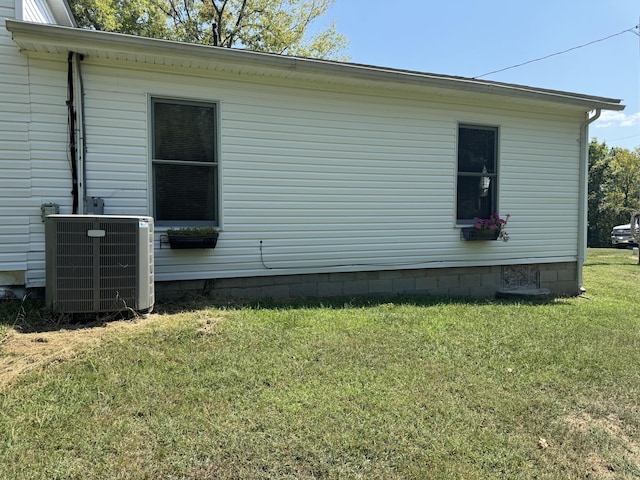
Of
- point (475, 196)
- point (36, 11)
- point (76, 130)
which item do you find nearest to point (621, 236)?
point (475, 196)

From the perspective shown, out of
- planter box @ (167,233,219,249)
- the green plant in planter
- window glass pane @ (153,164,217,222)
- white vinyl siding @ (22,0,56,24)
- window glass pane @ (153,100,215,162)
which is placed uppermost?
white vinyl siding @ (22,0,56,24)

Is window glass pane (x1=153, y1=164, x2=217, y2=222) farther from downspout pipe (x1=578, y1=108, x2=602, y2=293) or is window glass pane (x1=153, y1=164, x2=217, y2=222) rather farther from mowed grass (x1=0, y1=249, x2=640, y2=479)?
downspout pipe (x1=578, y1=108, x2=602, y2=293)

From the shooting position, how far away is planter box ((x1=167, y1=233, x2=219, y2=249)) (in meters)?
4.71

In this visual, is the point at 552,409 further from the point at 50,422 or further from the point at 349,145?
the point at 349,145

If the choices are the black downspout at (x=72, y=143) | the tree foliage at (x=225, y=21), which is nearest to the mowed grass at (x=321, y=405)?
the black downspout at (x=72, y=143)

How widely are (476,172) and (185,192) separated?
4327 mm

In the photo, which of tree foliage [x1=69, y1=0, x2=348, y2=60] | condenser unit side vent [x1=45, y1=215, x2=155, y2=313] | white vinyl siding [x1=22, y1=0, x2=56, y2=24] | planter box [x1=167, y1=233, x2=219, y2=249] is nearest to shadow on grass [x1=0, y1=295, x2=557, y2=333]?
condenser unit side vent [x1=45, y1=215, x2=155, y2=313]

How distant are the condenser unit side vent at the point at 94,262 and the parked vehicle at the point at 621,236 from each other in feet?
71.4

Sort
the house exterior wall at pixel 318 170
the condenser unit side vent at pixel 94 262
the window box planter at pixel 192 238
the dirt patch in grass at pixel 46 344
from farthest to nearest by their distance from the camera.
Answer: the window box planter at pixel 192 238 < the house exterior wall at pixel 318 170 < the condenser unit side vent at pixel 94 262 < the dirt patch in grass at pixel 46 344

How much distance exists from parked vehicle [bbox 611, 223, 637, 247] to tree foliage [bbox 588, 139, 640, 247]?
1676 millimetres

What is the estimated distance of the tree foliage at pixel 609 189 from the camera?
72.9 feet

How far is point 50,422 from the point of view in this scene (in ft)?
7.59

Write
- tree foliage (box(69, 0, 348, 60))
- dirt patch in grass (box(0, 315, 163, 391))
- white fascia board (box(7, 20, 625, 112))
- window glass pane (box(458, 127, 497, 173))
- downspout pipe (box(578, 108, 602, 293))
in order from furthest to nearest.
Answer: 1. tree foliage (box(69, 0, 348, 60))
2. downspout pipe (box(578, 108, 602, 293))
3. window glass pane (box(458, 127, 497, 173))
4. white fascia board (box(7, 20, 625, 112))
5. dirt patch in grass (box(0, 315, 163, 391))

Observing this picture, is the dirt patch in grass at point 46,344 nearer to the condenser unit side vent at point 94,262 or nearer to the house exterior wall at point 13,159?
the condenser unit side vent at point 94,262
